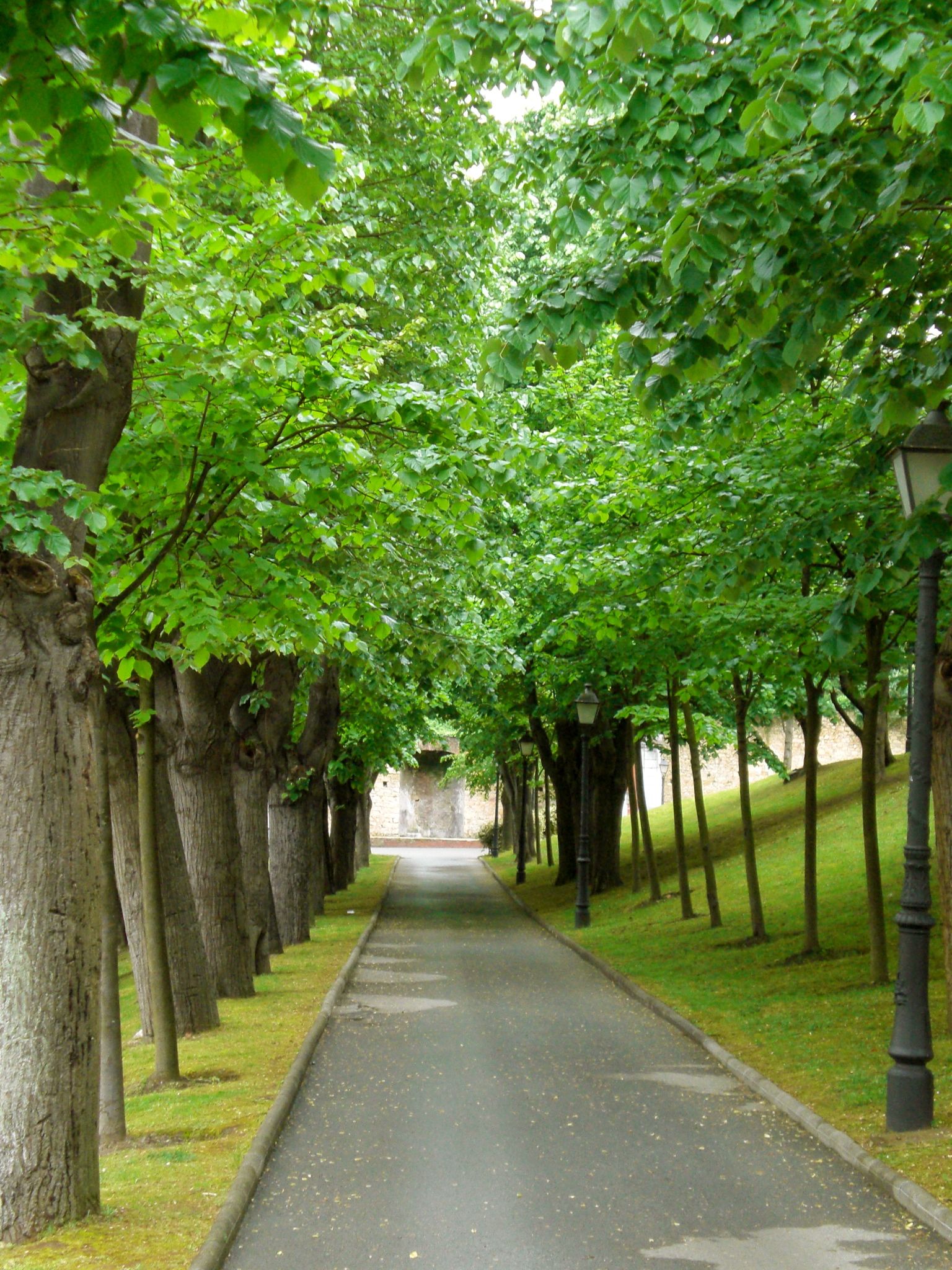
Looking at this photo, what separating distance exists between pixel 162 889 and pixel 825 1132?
6344 mm

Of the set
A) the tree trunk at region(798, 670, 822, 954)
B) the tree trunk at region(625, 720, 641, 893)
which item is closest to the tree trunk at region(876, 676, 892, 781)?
the tree trunk at region(625, 720, 641, 893)

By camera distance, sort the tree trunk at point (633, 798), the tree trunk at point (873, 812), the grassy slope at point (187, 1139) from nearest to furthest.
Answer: the grassy slope at point (187, 1139)
the tree trunk at point (873, 812)
the tree trunk at point (633, 798)

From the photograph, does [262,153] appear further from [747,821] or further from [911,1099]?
[747,821]

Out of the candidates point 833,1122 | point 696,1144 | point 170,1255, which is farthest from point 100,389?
point 833,1122

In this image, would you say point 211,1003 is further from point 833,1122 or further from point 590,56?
point 590,56

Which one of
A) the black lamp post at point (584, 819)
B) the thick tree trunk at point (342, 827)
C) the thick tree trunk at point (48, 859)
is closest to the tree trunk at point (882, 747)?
the black lamp post at point (584, 819)

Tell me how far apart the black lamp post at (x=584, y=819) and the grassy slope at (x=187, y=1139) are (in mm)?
7887

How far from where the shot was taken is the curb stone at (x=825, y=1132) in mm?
6484

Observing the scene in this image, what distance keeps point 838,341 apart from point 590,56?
19.5 feet

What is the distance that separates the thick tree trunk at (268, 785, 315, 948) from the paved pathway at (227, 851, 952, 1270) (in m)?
8.59

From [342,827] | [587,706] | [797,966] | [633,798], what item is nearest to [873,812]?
[797,966]

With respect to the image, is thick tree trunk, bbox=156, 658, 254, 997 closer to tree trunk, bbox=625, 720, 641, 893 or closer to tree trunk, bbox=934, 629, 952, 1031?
tree trunk, bbox=934, 629, 952, 1031

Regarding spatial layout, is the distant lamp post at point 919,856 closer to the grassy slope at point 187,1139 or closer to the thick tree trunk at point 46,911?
the grassy slope at point 187,1139

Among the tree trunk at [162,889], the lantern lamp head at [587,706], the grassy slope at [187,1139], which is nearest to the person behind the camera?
the grassy slope at [187,1139]
